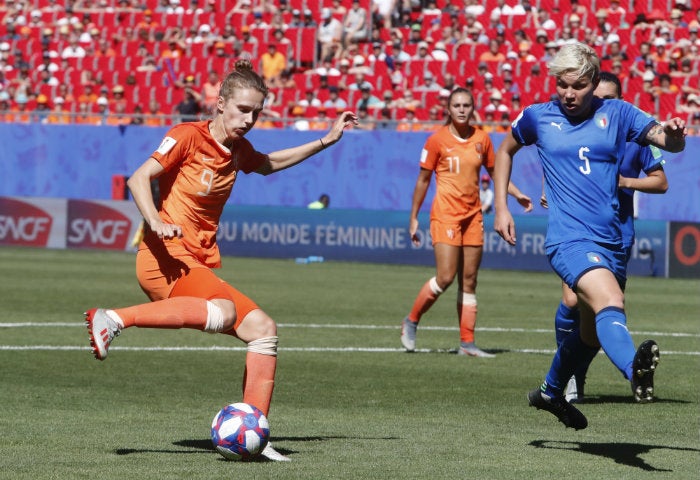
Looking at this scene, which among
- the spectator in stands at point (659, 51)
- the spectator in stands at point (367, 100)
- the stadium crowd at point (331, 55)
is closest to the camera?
the spectator in stands at point (659, 51)

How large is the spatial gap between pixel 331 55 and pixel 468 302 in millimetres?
23313

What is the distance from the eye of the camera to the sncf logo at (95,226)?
32.0m

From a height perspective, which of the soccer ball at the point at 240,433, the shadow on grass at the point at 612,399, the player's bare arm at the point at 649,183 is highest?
the player's bare arm at the point at 649,183

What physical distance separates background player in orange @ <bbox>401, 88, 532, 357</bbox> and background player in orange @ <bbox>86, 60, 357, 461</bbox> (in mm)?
5711

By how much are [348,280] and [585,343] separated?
16078mm

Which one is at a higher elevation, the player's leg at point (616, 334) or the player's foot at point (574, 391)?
the player's leg at point (616, 334)

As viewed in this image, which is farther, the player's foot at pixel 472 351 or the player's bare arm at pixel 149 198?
the player's foot at pixel 472 351

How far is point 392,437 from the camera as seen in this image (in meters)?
8.04

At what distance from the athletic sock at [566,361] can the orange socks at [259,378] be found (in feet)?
5.68

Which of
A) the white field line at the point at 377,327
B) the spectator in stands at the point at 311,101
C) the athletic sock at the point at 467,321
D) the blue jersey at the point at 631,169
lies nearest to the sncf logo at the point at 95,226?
the spectator in stands at the point at 311,101

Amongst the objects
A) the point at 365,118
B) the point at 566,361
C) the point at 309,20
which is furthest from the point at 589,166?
the point at 309,20

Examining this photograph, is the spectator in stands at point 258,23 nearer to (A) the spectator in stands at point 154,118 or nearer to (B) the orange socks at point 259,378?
(A) the spectator in stands at point 154,118

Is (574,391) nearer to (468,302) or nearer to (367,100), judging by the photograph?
(468,302)

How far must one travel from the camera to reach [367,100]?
32.9 m
